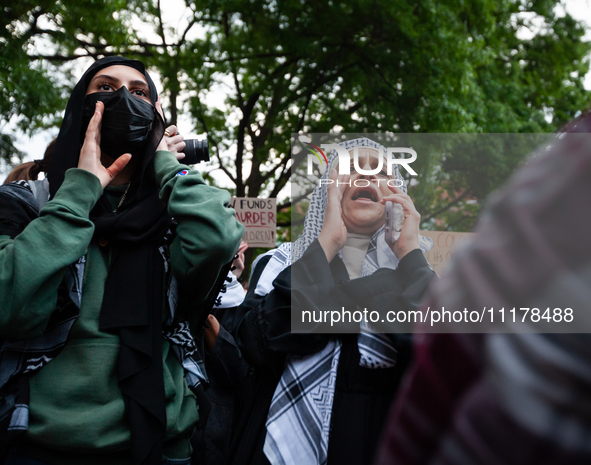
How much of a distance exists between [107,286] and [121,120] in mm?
599

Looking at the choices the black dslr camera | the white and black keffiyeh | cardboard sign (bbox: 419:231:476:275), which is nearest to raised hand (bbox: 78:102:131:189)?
the black dslr camera

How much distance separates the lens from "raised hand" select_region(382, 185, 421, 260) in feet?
6.58

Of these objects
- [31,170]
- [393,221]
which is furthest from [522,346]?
[31,170]

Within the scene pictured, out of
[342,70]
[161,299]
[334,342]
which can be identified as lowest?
[334,342]

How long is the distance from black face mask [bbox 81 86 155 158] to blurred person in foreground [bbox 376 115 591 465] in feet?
5.29

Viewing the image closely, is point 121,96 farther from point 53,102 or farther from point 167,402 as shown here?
point 53,102

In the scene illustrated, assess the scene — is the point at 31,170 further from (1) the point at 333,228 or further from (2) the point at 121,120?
(1) the point at 333,228

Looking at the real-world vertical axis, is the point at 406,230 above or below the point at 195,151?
below

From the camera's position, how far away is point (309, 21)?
8547 millimetres

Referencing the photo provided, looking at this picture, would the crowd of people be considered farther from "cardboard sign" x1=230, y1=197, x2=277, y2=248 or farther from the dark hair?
"cardboard sign" x1=230, y1=197, x2=277, y2=248

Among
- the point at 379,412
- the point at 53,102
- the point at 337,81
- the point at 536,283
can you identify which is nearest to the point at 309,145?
the point at 379,412

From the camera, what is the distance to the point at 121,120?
187 centimetres

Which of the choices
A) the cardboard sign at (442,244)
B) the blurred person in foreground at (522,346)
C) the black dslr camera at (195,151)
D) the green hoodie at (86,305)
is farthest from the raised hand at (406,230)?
the blurred person in foreground at (522,346)

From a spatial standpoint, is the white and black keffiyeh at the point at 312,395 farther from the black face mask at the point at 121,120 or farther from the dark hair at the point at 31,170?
the dark hair at the point at 31,170
